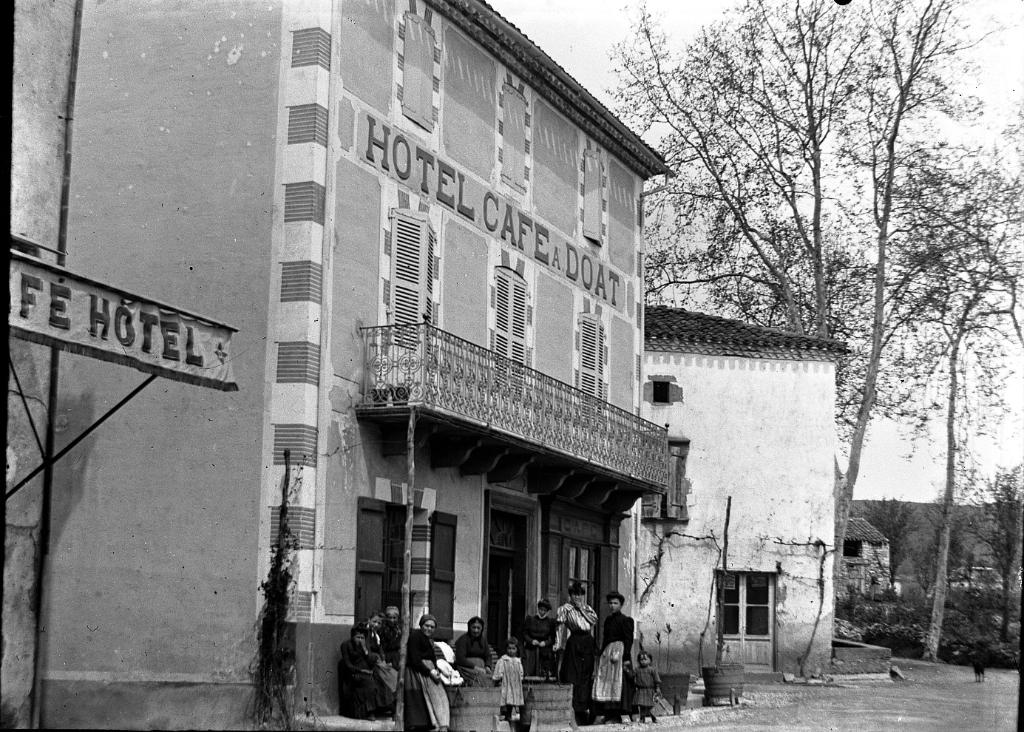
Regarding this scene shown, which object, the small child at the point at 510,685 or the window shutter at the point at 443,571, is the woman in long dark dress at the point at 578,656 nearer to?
the window shutter at the point at 443,571

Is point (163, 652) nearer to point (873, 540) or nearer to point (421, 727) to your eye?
point (421, 727)

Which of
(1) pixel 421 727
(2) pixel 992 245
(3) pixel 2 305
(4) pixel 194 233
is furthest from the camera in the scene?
(2) pixel 992 245

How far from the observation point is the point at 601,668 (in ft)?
66.7

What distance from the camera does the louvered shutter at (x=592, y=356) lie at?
2470 centimetres

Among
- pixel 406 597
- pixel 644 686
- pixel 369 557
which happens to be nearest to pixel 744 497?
pixel 644 686

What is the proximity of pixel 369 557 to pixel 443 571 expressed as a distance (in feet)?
6.19

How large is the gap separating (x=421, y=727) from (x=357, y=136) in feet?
22.3

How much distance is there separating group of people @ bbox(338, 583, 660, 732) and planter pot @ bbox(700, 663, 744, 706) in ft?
7.63

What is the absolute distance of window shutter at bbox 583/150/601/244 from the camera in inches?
982

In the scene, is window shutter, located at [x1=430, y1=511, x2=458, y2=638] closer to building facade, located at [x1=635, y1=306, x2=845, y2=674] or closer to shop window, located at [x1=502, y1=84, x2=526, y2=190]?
shop window, located at [x1=502, y1=84, x2=526, y2=190]

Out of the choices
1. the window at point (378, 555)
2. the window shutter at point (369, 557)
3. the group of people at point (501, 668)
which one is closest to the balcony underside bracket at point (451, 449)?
the window at point (378, 555)

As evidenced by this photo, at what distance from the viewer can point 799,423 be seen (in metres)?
32.5

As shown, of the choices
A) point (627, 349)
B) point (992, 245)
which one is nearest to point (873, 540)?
point (992, 245)

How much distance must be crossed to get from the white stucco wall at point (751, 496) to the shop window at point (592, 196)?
761 centimetres
